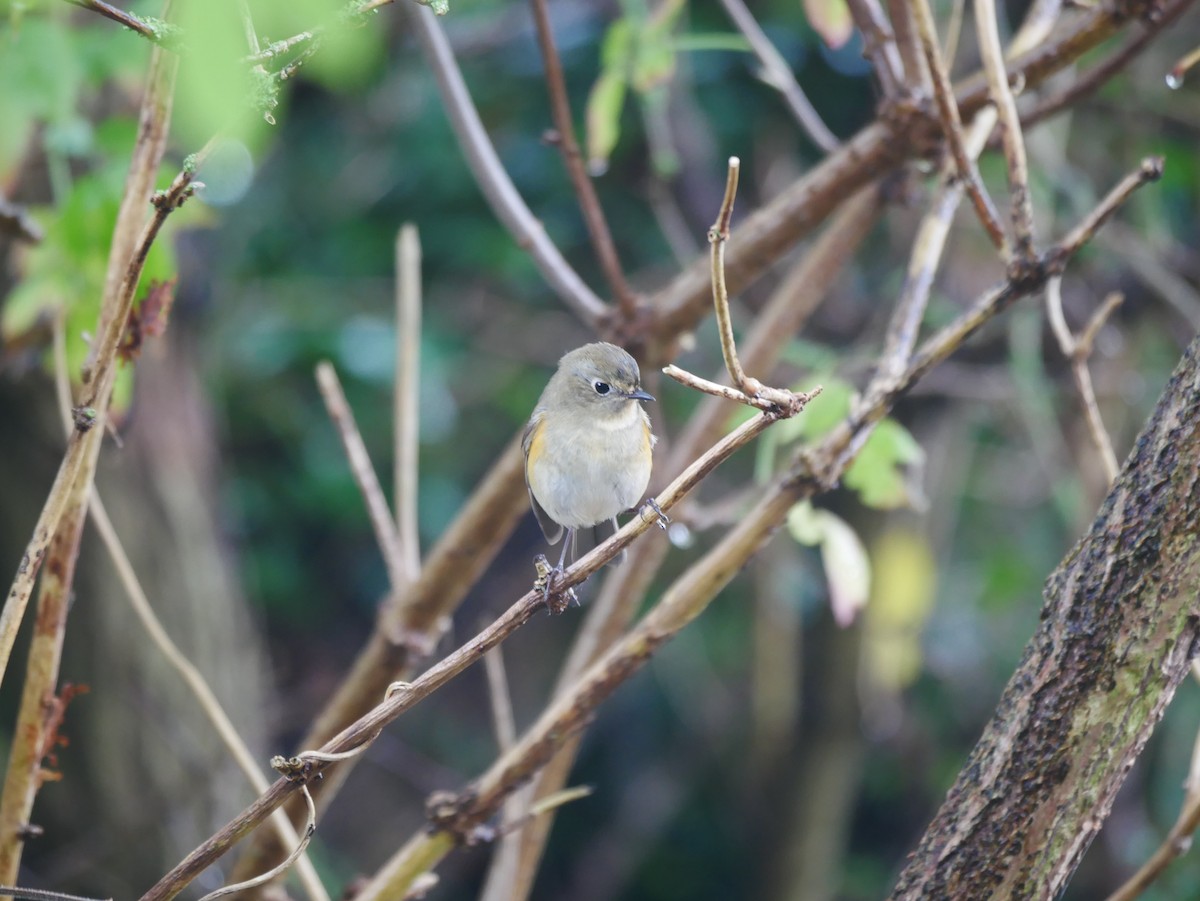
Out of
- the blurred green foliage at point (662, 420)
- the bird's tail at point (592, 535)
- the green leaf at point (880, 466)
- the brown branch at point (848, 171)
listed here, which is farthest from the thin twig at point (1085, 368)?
the blurred green foliage at point (662, 420)

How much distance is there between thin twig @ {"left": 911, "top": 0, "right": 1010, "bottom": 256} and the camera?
2088mm

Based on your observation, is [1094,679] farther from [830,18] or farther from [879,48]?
[830,18]

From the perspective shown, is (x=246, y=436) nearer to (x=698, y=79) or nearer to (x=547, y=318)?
(x=547, y=318)

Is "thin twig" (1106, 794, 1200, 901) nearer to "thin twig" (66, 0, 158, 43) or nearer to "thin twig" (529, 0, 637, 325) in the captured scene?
"thin twig" (529, 0, 637, 325)

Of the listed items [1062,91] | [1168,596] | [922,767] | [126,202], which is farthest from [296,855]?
[922,767]

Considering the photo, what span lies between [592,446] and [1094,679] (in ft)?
5.09

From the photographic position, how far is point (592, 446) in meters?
3.01

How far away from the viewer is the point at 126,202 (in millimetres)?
1915

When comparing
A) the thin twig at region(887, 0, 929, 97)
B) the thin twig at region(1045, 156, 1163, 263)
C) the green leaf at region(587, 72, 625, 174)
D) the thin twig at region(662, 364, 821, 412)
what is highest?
the thin twig at region(887, 0, 929, 97)

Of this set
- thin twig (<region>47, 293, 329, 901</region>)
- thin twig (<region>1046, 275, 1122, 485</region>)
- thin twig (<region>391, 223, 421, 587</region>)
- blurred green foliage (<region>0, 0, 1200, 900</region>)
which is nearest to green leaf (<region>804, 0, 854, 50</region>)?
thin twig (<region>1046, 275, 1122, 485</region>)

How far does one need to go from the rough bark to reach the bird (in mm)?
1331

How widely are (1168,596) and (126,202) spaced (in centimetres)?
172

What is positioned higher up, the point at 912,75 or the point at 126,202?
the point at 912,75

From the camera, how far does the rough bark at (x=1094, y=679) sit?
166cm
